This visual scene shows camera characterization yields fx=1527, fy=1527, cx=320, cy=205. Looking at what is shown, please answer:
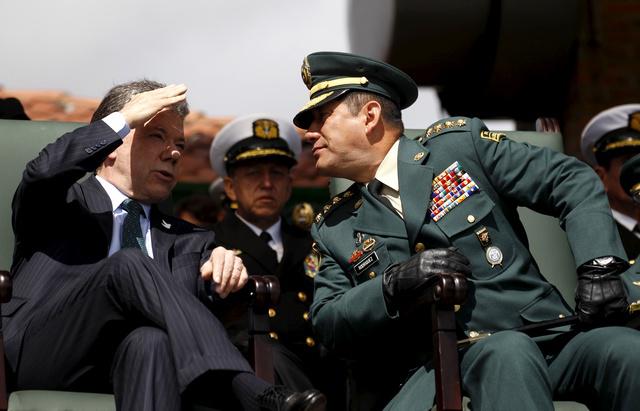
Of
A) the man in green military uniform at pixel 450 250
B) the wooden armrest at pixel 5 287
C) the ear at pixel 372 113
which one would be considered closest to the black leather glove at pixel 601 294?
the man in green military uniform at pixel 450 250

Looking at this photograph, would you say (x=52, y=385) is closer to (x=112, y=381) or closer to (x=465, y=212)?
(x=112, y=381)

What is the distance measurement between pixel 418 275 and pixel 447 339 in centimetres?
18

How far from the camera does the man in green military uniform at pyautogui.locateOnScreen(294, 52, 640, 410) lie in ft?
12.7

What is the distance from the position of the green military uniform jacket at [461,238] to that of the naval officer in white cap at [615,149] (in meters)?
1.46

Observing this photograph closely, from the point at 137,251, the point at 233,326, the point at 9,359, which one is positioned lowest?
the point at 233,326

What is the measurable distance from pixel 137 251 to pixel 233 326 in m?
1.22

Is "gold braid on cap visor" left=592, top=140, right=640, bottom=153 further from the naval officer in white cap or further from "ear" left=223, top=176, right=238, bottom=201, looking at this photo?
"ear" left=223, top=176, right=238, bottom=201

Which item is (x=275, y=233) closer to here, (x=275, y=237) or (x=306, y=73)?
(x=275, y=237)

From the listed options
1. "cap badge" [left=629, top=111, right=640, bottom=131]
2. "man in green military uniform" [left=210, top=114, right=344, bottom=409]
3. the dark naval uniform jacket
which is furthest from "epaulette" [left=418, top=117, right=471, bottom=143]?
"cap badge" [left=629, top=111, right=640, bottom=131]

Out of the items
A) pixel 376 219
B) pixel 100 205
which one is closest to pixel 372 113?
pixel 376 219

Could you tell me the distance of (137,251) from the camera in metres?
3.97

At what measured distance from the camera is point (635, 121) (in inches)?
240

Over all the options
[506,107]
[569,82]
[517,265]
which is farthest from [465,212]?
[569,82]

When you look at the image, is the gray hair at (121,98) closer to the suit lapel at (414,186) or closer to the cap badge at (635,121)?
the suit lapel at (414,186)
